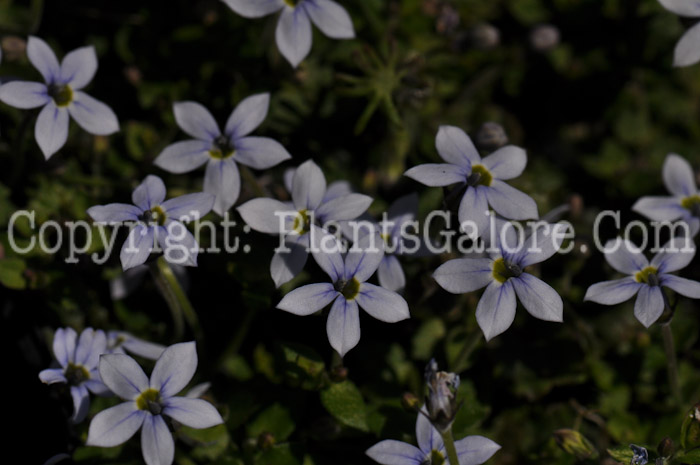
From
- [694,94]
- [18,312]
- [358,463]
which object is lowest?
[358,463]

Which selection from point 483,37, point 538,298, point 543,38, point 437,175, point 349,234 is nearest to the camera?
point 538,298

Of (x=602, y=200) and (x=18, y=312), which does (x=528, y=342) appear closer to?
(x=602, y=200)

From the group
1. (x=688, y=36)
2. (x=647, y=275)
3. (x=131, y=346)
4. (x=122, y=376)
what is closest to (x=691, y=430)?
(x=647, y=275)

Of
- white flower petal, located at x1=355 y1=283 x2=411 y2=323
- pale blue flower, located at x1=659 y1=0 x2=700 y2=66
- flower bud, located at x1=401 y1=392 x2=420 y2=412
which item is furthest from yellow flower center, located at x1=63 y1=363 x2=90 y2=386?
pale blue flower, located at x1=659 y1=0 x2=700 y2=66

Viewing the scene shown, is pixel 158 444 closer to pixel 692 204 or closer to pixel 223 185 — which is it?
pixel 223 185

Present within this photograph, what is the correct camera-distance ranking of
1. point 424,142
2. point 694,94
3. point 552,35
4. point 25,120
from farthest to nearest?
1. point 694,94
2. point 552,35
3. point 424,142
4. point 25,120

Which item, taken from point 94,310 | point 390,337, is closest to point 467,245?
point 390,337
